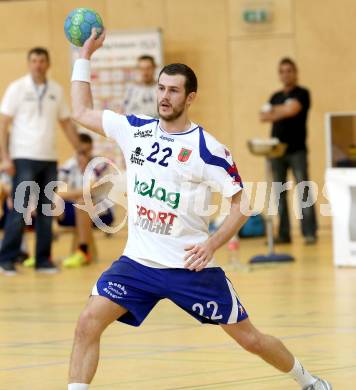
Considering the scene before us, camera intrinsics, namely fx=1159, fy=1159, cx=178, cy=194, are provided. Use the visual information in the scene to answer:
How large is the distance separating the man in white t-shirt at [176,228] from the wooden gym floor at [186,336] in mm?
768

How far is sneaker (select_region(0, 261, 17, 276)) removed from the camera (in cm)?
1289

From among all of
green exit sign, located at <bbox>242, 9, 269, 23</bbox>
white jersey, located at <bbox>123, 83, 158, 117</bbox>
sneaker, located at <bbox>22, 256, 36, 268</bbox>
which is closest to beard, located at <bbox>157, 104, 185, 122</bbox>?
sneaker, located at <bbox>22, 256, 36, 268</bbox>

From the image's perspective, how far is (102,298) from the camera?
19.2ft

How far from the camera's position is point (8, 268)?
42.3ft

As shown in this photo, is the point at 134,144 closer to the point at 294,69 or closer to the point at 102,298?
the point at 102,298

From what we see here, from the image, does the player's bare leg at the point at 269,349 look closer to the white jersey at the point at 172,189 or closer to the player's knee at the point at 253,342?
the player's knee at the point at 253,342

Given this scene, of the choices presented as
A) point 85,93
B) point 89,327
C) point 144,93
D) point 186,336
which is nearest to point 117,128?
point 85,93

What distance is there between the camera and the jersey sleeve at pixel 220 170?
19.5ft

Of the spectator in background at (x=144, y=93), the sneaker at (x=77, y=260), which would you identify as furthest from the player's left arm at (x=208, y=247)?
the spectator in background at (x=144, y=93)

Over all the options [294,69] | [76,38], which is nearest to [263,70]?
[294,69]

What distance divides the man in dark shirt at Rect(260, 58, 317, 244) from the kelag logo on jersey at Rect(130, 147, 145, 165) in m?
9.14

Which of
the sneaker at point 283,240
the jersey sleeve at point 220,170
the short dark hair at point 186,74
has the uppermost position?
the short dark hair at point 186,74

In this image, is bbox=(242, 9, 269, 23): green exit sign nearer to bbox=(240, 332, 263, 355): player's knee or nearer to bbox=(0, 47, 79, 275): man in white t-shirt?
bbox=(0, 47, 79, 275): man in white t-shirt

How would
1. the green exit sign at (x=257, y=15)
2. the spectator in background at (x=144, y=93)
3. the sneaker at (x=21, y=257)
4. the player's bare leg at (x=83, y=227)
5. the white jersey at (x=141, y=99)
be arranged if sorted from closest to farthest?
the player's bare leg at (x=83, y=227)
the sneaker at (x=21, y=257)
the spectator in background at (x=144, y=93)
the white jersey at (x=141, y=99)
the green exit sign at (x=257, y=15)
